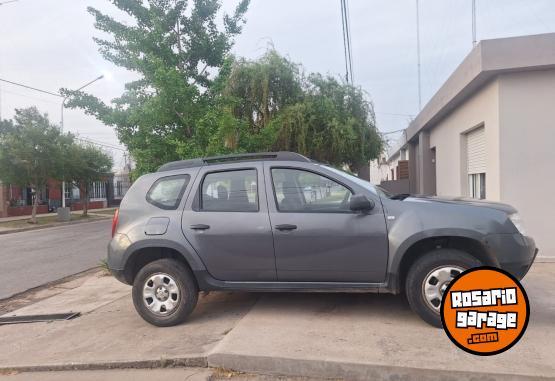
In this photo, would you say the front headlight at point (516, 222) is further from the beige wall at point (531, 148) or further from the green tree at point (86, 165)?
the green tree at point (86, 165)

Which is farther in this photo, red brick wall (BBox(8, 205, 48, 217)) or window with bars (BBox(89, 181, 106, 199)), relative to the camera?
window with bars (BBox(89, 181, 106, 199))

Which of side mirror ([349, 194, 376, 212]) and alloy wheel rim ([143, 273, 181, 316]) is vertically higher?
side mirror ([349, 194, 376, 212])

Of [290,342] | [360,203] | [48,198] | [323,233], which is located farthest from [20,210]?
[360,203]

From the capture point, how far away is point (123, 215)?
5133mm

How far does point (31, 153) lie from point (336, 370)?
73.5 feet

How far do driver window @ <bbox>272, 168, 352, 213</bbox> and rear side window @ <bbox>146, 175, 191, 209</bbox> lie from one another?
1.09 meters

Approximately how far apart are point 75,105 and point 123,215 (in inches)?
276

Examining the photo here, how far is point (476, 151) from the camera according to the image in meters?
9.70

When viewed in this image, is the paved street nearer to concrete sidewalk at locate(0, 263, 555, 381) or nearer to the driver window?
concrete sidewalk at locate(0, 263, 555, 381)

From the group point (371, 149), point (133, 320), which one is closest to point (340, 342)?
point (133, 320)

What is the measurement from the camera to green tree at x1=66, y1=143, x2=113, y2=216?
83.6ft

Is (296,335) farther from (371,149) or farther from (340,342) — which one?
(371,149)

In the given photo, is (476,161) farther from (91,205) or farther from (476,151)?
(91,205)

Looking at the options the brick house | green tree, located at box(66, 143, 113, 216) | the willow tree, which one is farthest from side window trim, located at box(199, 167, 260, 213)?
the brick house
